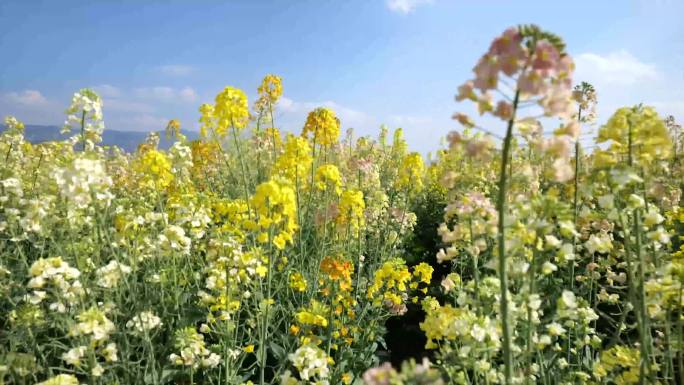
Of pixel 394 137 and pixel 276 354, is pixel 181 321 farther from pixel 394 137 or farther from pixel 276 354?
pixel 394 137

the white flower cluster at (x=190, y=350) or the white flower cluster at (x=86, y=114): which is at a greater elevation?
the white flower cluster at (x=86, y=114)

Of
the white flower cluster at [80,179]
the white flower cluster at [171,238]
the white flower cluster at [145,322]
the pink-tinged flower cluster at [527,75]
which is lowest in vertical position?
the white flower cluster at [145,322]

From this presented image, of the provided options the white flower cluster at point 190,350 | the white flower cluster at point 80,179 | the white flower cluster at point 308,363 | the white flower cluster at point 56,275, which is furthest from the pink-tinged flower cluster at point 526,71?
the white flower cluster at point 56,275

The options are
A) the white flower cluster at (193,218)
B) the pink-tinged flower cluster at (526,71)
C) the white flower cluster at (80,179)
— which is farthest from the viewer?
the white flower cluster at (193,218)

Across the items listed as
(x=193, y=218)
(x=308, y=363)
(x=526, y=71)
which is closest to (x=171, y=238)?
(x=193, y=218)

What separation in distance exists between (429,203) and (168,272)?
5327mm

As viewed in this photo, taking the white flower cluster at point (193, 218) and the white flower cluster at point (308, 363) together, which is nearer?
the white flower cluster at point (308, 363)

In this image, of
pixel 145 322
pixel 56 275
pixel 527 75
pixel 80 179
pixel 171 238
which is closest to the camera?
pixel 527 75

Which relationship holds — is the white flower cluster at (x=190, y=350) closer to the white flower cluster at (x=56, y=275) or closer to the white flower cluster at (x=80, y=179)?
the white flower cluster at (x=56, y=275)

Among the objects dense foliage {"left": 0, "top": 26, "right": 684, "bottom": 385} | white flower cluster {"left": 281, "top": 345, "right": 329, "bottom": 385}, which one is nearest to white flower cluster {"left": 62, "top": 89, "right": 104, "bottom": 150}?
dense foliage {"left": 0, "top": 26, "right": 684, "bottom": 385}

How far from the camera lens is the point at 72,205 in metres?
2.71

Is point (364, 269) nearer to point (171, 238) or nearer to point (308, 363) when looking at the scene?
point (171, 238)

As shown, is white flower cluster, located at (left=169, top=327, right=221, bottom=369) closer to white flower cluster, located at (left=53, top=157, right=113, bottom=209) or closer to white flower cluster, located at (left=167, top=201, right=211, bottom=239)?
white flower cluster, located at (left=167, top=201, right=211, bottom=239)

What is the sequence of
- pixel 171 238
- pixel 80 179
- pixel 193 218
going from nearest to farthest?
pixel 80 179 < pixel 171 238 < pixel 193 218
